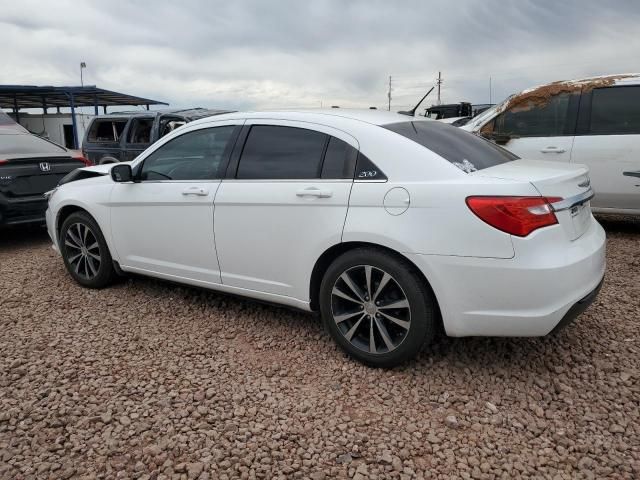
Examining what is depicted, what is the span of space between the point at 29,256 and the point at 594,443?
226 inches

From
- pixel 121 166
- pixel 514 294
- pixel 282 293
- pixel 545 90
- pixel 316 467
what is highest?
pixel 545 90

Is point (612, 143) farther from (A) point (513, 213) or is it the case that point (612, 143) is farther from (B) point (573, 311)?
(A) point (513, 213)

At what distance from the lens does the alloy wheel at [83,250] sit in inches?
177

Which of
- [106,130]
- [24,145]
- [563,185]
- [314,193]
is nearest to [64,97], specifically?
[106,130]

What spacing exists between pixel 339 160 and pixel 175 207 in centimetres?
137

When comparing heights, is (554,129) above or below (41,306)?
above

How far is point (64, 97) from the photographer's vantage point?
29266 mm

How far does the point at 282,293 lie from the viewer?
3.38 meters

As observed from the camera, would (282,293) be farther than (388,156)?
Yes

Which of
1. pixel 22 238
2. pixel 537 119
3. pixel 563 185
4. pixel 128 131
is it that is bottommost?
pixel 22 238

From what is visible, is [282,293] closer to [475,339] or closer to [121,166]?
[475,339]

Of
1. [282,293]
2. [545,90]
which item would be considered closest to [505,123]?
[545,90]

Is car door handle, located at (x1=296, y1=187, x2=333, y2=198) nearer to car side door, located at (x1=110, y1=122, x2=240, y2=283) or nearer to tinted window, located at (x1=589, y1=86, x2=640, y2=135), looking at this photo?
car side door, located at (x1=110, y1=122, x2=240, y2=283)

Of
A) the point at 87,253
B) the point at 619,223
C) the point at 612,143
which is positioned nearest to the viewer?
the point at 87,253
